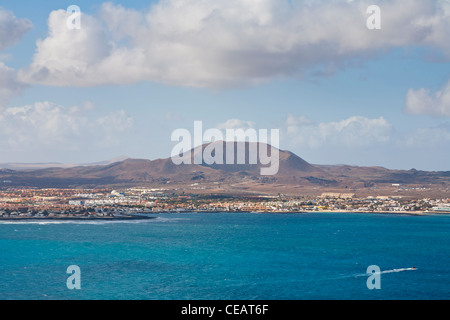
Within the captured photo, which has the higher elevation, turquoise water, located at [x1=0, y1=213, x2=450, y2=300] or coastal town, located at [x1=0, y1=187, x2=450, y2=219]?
coastal town, located at [x1=0, y1=187, x2=450, y2=219]

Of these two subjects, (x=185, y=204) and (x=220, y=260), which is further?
(x=185, y=204)

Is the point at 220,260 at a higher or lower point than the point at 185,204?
lower

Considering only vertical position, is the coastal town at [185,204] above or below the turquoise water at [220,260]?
above

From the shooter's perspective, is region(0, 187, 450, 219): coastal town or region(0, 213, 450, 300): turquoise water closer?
region(0, 213, 450, 300): turquoise water

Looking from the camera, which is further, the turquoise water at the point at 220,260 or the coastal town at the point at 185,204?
the coastal town at the point at 185,204
